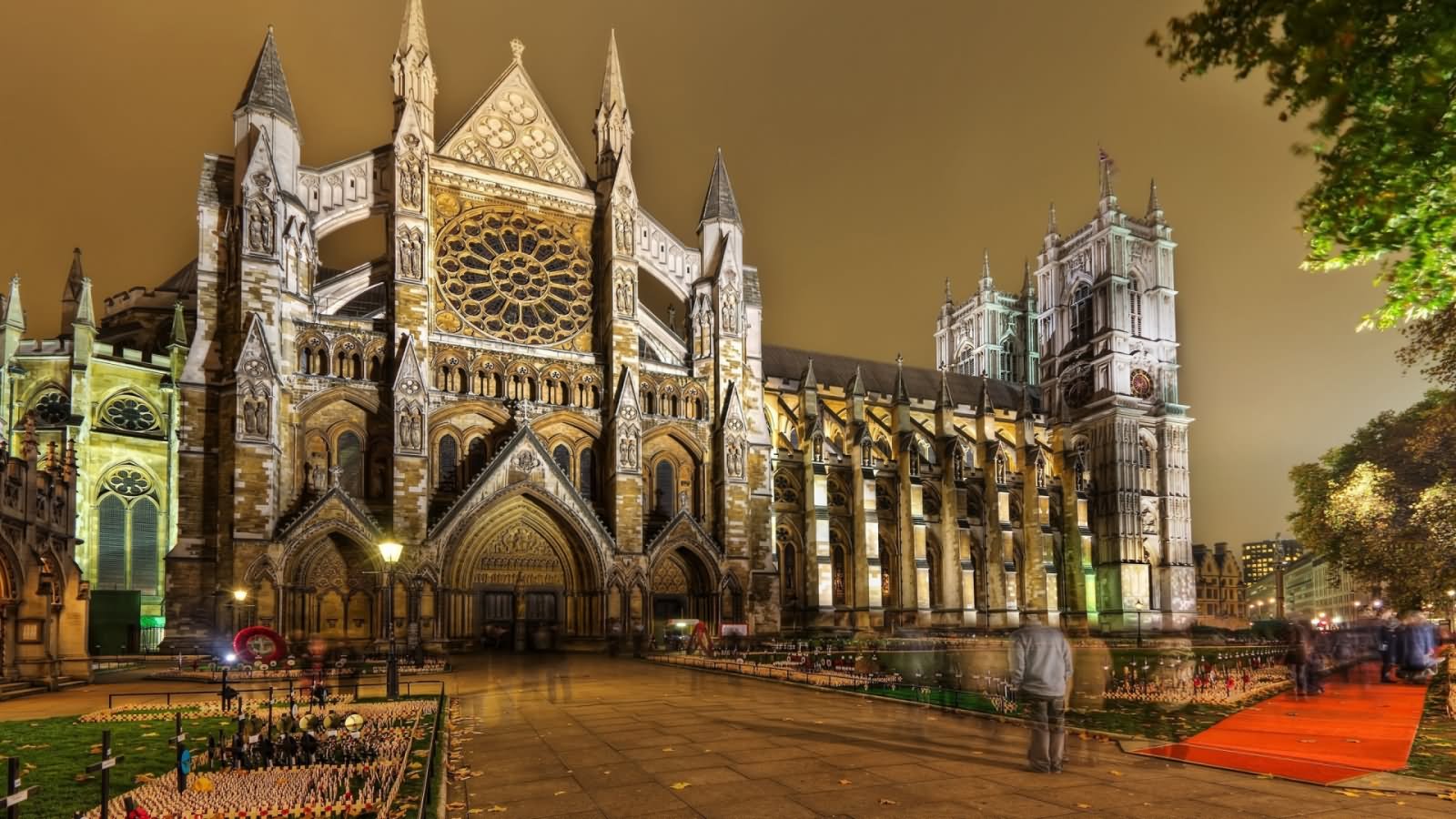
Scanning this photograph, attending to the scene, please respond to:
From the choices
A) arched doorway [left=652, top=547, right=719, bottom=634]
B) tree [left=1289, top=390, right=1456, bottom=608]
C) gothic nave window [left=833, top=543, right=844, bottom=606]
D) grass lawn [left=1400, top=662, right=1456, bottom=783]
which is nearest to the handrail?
grass lawn [left=1400, top=662, right=1456, bottom=783]

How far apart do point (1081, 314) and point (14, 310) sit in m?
63.5

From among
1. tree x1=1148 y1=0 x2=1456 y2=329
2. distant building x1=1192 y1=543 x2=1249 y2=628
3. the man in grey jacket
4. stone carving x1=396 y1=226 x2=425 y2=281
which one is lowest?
distant building x1=1192 y1=543 x2=1249 y2=628

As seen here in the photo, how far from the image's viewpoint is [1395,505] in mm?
29172

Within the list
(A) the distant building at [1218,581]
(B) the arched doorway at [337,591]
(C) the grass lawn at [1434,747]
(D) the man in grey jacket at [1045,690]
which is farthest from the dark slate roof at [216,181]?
(A) the distant building at [1218,581]

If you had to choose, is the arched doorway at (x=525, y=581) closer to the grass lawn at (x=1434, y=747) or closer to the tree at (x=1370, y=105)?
the grass lawn at (x=1434, y=747)

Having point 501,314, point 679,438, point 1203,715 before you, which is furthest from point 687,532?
point 1203,715

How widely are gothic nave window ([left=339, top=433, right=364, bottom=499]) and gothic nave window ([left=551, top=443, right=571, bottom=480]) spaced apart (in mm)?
7295

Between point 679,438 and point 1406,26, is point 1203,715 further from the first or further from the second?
point 679,438

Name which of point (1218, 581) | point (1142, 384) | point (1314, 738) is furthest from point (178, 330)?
point (1218, 581)

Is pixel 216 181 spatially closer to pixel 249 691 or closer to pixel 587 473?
pixel 587 473

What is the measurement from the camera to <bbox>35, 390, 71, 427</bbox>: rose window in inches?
1518

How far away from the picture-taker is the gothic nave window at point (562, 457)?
3900 centimetres

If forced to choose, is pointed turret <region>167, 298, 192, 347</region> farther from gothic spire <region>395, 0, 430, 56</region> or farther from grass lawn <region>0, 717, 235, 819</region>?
grass lawn <region>0, 717, 235, 819</region>

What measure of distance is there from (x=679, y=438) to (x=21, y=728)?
91.5ft
